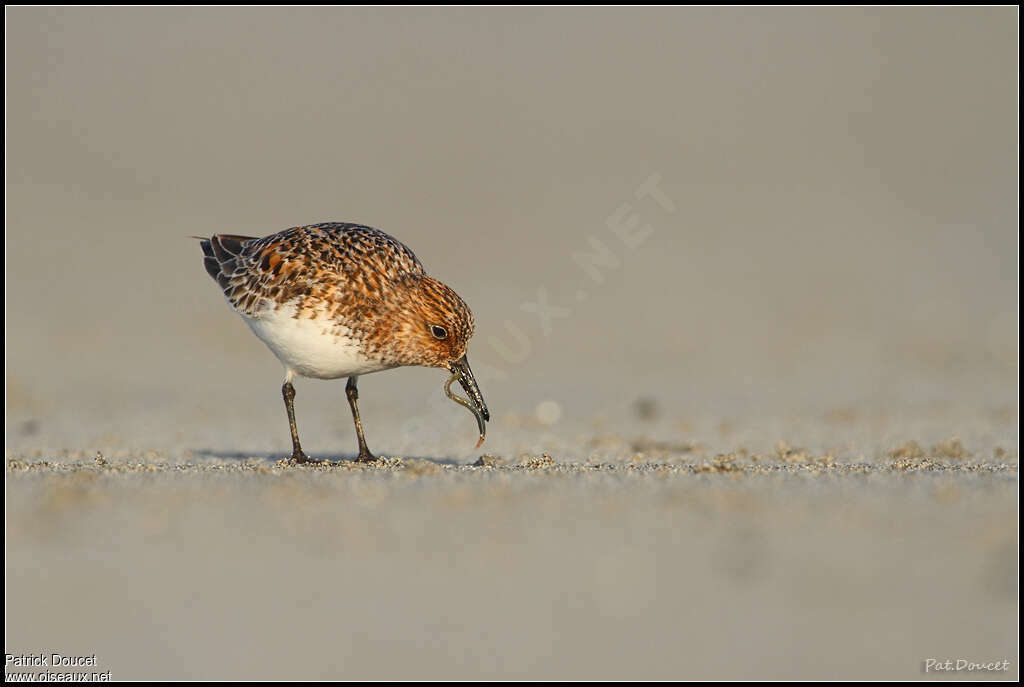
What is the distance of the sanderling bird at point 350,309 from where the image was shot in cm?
819

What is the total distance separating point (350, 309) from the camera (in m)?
8.19

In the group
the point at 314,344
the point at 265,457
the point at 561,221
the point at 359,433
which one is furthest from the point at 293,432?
the point at 561,221

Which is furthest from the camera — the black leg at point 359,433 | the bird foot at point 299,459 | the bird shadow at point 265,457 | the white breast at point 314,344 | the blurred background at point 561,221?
the blurred background at point 561,221

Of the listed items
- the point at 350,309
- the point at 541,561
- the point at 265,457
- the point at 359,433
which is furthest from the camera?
the point at 265,457

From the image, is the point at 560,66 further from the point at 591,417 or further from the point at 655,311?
the point at 591,417

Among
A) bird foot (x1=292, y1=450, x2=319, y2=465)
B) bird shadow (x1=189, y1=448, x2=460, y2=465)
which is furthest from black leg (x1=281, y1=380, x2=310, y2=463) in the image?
bird shadow (x1=189, y1=448, x2=460, y2=465)

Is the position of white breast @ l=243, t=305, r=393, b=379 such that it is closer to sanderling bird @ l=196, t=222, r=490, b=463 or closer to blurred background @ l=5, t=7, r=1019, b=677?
sanderling bird @ l=196, t=222, r=490, b=463

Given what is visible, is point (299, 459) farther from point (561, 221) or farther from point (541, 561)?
point (561, 221)

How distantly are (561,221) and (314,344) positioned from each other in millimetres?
18324

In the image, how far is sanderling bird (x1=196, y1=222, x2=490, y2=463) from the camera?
26.9 feet

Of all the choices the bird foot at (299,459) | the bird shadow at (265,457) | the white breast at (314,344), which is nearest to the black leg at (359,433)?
the bird shadow at (265,457)

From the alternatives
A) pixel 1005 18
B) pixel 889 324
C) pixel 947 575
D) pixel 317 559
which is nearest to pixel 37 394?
pixel 317 559

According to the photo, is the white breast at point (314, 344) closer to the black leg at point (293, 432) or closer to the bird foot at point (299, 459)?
the black leg at point (293, 432)

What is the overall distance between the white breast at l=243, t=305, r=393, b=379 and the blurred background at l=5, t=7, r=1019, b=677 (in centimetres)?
175
